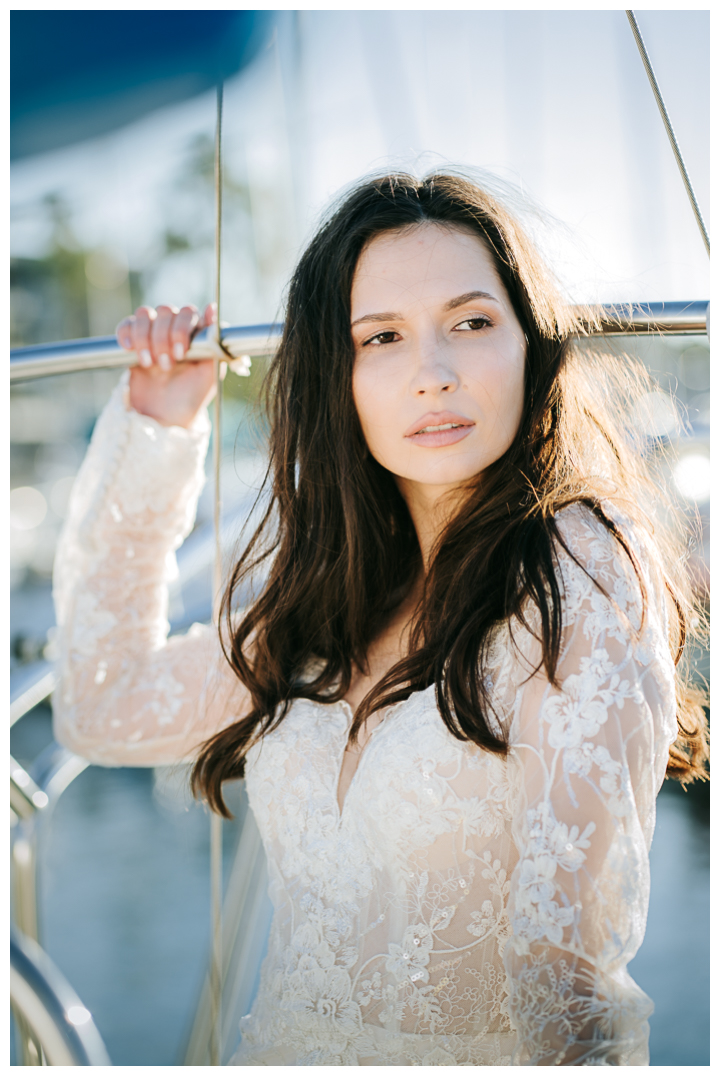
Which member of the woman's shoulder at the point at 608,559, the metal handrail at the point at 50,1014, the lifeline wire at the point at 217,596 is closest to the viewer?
the metal handrail at the point at 50,1014

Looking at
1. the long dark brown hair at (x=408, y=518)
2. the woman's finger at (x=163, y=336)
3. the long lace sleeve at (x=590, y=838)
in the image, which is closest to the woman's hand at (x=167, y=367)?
the woman's finger at (x=163, y=336)

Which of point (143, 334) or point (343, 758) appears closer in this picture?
point (343, 758)

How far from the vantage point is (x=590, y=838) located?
2.68 feet

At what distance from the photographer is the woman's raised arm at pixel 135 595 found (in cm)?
142

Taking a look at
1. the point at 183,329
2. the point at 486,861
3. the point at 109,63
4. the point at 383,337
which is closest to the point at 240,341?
the point at 183,329

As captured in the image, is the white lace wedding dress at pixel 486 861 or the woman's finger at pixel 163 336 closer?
the white lace wedding dress at pixel 486 861

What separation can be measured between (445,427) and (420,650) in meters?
0.32

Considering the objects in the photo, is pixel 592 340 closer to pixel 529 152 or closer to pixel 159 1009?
pixel 529 152

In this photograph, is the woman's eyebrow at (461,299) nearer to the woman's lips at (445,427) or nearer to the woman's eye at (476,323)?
the woman's eye at (476,323)

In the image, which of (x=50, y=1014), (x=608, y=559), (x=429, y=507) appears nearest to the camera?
(x=50, y=1014)

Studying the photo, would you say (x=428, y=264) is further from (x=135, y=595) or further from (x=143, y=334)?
(x=135, y=595)

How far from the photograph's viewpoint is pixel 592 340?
4.04ft

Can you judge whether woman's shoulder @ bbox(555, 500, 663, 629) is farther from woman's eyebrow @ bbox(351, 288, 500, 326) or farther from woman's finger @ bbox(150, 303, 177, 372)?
woman's finger @ bbox(150, 303, 177, 372)
